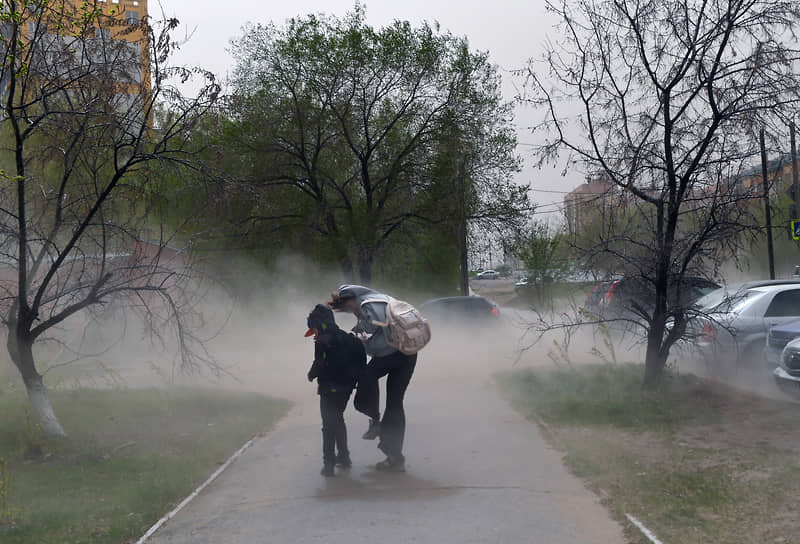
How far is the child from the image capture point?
300 inches

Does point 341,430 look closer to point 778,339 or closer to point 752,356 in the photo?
point 778,339

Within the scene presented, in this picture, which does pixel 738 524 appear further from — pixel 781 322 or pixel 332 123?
pixel 332 123

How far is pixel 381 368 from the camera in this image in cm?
776

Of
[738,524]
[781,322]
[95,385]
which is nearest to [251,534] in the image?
[738,524]

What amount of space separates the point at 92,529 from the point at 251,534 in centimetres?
126

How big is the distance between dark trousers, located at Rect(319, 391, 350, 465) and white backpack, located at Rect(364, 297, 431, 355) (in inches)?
27.6

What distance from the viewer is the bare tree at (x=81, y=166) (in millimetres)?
9047

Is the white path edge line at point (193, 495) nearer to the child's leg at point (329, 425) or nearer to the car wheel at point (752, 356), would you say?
the child's leg at point (329, 425)

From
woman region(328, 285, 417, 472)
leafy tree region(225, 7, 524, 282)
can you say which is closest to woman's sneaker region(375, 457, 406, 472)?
woman region(328, 285, 417, 472)

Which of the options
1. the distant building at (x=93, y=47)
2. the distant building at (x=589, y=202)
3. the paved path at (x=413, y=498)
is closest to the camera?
the paved path at (x=413, y=498)

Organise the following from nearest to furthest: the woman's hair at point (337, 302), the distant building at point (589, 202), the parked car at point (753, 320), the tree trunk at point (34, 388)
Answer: the woman's hair at point (337, 302)
the tree trunk at point (34, 388)
the distant building at point (589, 202)
the parked car at point (753, 320)

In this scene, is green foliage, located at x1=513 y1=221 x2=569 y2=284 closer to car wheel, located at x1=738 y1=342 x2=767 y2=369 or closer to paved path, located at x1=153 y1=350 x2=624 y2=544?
car wheel, located at x1=738 y1=342 x2=767 y2=369

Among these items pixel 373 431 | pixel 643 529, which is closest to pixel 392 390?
pixel 373 431

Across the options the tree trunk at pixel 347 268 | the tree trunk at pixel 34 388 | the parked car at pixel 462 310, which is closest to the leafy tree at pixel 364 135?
the tree trunk at pixel 347 268
